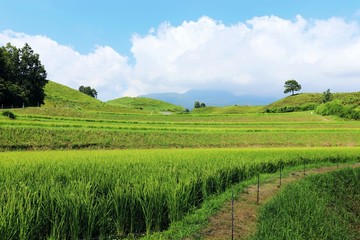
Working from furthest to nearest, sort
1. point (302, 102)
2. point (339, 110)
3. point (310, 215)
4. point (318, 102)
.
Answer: point (302, 102), point (318, 102), point (339, 110), point (310, 215)

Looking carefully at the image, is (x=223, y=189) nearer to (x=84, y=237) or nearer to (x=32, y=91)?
(x=84, y=237)

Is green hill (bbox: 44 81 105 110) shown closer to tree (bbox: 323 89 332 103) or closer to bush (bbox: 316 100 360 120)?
bush (bbox: 316 100 360 120)

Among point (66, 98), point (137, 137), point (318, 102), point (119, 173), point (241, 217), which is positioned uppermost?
point (66, 98)

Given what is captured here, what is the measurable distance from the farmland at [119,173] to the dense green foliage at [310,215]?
2642 mm

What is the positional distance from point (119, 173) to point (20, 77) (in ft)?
187

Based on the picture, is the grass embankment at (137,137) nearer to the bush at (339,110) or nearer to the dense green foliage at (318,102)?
the bush at (339,110)

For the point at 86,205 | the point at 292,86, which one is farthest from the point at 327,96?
the point at 86,205

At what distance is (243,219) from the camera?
983 cm

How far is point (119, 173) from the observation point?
11414 mm

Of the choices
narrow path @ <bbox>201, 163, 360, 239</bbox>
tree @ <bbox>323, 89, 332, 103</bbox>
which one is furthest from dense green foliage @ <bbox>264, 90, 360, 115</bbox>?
narrow path @ <bbox>201, 163, 360, 239</bbox>

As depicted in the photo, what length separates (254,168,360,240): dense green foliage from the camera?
805 cm

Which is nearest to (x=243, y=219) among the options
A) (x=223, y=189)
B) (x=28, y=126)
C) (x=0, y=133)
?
(x=223, y=189)

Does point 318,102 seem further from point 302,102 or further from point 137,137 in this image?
point 137,137

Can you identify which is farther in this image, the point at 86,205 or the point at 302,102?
the point at 302,102
